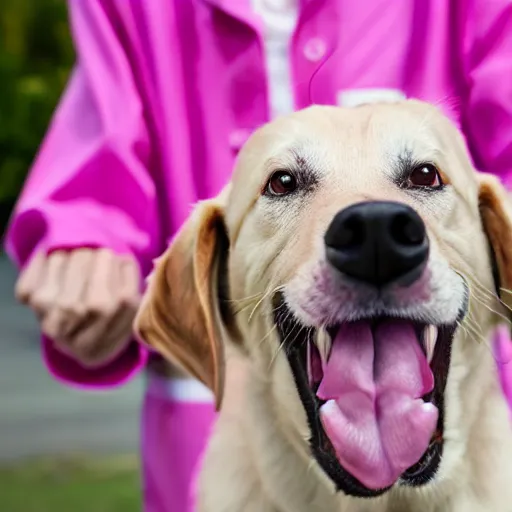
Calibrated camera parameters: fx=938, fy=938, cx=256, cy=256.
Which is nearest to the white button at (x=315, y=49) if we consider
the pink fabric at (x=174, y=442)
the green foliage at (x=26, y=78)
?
the pink fabric at (x=174, y=442)

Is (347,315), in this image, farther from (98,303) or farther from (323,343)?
(98,303)

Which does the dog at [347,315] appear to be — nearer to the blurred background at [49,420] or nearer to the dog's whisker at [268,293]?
the dog's whisker at [268,293]

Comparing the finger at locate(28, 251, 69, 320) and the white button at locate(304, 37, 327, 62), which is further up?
the white button at locate(304, 37, 327, 62)

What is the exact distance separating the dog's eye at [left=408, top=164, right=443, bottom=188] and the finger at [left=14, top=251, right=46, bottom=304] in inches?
11.9

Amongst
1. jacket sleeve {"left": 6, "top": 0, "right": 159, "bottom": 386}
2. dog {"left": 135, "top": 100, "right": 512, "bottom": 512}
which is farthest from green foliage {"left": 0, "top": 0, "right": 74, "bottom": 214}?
dog {"left": 135, "top": 100, "right": 512, "bottom": 512}

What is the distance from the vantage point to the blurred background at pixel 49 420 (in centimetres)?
248

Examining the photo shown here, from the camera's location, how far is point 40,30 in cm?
289

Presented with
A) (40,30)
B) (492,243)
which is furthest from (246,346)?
(40,30)

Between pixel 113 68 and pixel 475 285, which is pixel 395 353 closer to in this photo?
pixel 475 285

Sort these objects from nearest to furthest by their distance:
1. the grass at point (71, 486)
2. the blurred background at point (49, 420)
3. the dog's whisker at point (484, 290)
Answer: the dog's whisker at point (484, 290) < the blurred background at point (49, 420) < the grass at point (71, 486)

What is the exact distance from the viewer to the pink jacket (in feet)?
2.36

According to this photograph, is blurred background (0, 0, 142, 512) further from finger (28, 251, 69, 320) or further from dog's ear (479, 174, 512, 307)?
dog's ear (479, 174, 512, 307)

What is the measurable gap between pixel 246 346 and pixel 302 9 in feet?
0.96

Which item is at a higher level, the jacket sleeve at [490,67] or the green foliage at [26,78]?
the jacket sleeve at [490,67]
